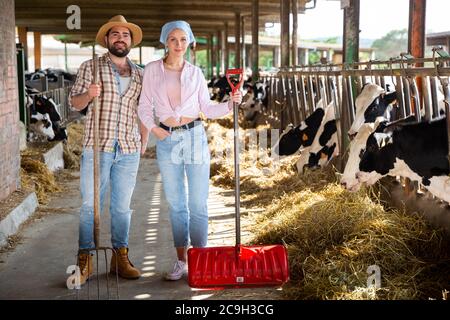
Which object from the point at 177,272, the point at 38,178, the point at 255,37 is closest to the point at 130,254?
the point at 177,272

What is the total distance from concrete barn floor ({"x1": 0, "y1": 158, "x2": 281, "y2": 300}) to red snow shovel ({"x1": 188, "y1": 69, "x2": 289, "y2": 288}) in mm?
178

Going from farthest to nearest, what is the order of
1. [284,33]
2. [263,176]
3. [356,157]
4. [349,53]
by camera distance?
[284,33] → [263,176] → [349,53] → [356,157]


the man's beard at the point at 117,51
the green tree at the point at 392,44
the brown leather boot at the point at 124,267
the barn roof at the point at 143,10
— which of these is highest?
the green tree at the point at 392,44

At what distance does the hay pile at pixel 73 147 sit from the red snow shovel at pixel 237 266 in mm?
6460

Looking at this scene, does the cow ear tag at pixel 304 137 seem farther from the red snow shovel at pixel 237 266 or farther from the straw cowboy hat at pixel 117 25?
the red snow shovel at pixel 237 266

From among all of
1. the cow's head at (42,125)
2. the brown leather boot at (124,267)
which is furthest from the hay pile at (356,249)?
the cow's head at (42,125)

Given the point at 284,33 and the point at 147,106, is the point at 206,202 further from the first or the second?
the point at 284,33

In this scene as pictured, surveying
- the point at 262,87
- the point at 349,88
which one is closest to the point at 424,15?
the point at 349,88

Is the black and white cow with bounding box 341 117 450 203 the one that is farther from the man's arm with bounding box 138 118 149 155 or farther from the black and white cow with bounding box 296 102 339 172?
the black and white cow with bounding box 296 102 339 172

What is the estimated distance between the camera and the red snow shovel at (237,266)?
4.11 meters

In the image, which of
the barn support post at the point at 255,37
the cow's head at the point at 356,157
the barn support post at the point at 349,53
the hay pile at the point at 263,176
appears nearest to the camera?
the cow's head at the point at 356,157

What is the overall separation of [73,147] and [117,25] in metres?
7.58

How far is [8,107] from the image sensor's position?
22.3 ft
